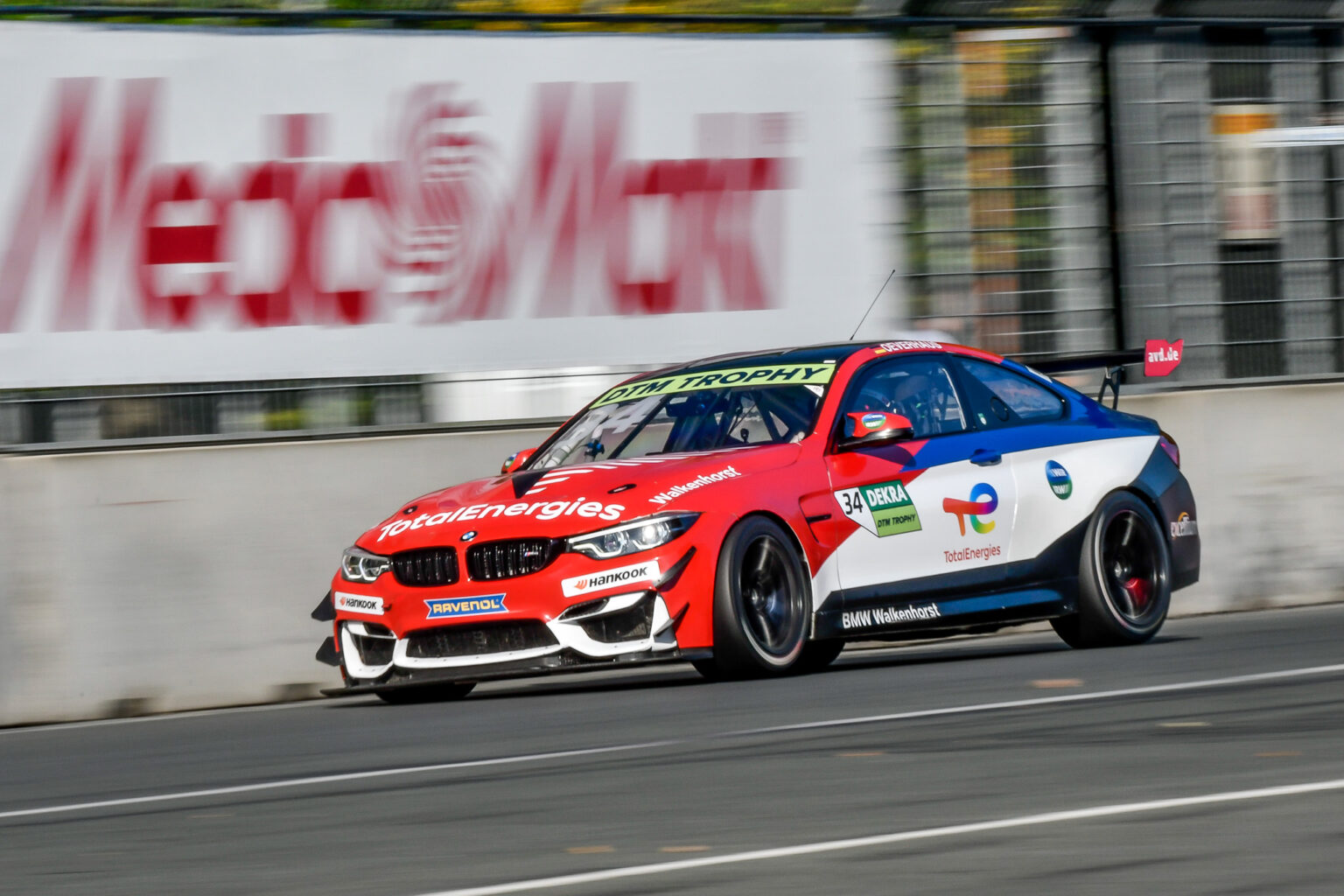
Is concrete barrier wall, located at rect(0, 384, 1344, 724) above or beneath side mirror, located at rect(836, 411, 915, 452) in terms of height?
beneath

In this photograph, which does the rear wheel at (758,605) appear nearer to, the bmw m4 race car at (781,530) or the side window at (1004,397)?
the bmw m4 race car at (781,530)

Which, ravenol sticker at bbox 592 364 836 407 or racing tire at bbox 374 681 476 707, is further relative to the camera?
ravenol sticker at bbox 592 364 836 407

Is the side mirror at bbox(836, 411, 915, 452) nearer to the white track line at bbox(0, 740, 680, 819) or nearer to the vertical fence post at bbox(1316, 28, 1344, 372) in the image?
the white track line at bbox(0, 740, 680, 819)

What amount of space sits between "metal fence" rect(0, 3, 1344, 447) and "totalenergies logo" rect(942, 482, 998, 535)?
3.05 m

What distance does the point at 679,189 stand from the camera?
12750 mm

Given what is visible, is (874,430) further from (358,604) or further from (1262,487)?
(1262,487)

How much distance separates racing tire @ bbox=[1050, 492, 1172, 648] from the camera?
10.4 m

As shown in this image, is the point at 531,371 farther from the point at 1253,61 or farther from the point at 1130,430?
the point at 1253,61

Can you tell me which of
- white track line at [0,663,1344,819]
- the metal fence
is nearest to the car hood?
white track line at [0,663,1344,819]

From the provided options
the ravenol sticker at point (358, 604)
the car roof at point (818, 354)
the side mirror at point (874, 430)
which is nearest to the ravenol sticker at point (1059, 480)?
the car roof at point (818, 354)

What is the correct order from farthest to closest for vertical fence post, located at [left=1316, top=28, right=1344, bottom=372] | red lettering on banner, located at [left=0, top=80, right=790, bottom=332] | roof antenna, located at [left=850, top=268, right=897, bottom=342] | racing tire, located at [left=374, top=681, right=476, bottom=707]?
vertical fence post, located at [left=1316, top=28, right=1344, bottom=372] → roof antenna, located at [left=850, top=268, right=897, bottom=342] → red lettering on banner, located at [left=0, top=80, right=790, bottom=332] → racing tire, located at [left=374, top=681, right=476, bottom=707]

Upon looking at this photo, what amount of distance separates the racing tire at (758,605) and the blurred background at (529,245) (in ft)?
9.82

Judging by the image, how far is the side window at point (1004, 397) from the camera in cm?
1052

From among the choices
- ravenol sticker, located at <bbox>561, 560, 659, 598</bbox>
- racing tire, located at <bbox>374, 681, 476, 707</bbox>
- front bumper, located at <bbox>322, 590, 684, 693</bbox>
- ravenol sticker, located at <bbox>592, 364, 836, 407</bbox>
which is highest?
ravenol sticker, located at <bbox>592, 364, 836, 407</bbox>
